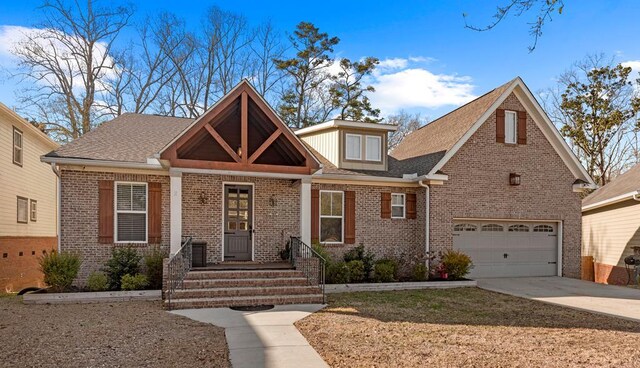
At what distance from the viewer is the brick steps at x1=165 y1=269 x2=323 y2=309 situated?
34.1ft

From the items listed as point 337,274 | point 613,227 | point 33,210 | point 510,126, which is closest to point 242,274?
point 337,274

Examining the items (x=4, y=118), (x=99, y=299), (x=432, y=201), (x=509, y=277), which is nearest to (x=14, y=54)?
(x=4, y=118)

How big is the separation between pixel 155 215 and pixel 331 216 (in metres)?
5.20

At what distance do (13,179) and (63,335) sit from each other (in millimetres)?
11270

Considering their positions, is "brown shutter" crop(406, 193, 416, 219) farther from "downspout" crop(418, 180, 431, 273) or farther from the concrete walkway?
the concrete walkway

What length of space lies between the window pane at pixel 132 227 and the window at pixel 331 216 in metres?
5.18

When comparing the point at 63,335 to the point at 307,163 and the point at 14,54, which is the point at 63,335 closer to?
the point at 307,163

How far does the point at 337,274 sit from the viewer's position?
13156 millimetres

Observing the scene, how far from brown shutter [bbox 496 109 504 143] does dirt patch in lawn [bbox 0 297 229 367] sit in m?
11.6

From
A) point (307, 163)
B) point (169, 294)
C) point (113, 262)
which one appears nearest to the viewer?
point (169, 294)

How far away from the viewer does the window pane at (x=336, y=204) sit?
14742 mm

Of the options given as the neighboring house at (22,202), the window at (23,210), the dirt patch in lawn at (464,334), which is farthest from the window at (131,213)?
the window at (23,210)

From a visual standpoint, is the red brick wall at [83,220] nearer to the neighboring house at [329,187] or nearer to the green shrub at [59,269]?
the neighboring house at [329,187]

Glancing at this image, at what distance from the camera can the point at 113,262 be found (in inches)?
463
